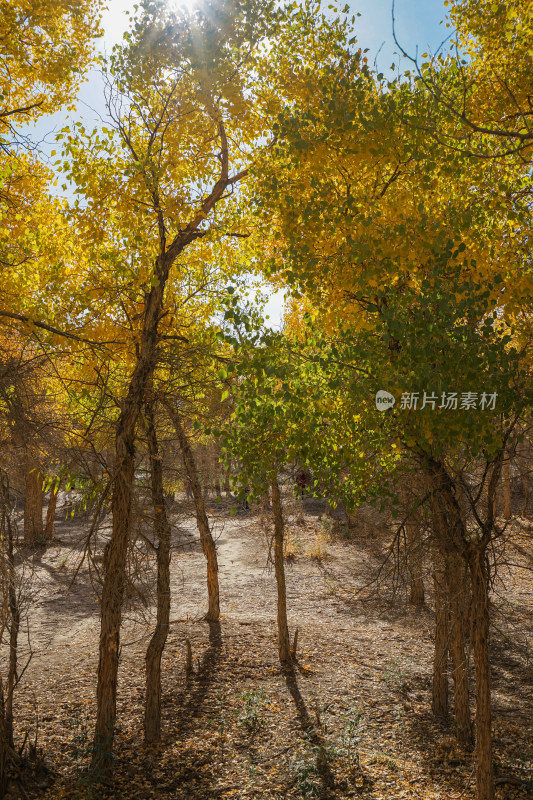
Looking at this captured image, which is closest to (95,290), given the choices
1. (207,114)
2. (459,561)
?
(207,114)

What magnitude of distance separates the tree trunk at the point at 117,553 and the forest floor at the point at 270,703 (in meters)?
0.27

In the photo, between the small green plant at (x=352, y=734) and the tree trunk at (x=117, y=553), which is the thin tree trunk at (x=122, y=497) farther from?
the small green plant at (x=352, y=734)

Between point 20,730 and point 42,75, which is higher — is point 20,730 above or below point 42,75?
below

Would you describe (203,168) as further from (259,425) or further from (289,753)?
(289,753)

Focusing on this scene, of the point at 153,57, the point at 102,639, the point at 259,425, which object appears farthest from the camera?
the point at 102,639

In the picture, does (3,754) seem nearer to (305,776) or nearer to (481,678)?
(305,776)

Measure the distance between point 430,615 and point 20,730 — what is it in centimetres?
900

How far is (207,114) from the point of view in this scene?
20.8 ft

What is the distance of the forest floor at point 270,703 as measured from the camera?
21.6 ft

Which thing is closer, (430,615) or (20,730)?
(20,730)

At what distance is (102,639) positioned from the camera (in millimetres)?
6301

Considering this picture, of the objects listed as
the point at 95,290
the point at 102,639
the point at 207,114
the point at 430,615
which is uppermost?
the point at 207,114

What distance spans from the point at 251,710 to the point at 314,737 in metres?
1.15

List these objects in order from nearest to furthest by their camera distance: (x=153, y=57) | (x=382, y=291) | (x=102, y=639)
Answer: (x=382, y=291) < (x=153, y=57) < (x=102, y=639)
